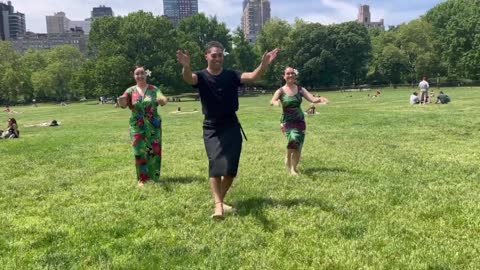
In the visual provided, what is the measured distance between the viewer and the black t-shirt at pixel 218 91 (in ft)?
23.0

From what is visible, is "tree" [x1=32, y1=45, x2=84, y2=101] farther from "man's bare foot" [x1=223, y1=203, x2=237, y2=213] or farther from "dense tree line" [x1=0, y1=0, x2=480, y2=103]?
"man's bare foot" [x1=223, y1=203, x2=237, y2=213]

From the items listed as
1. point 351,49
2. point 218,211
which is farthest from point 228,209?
point 351,49

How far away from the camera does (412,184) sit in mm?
8602

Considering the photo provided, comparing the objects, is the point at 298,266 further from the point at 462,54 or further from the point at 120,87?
the point at 462,54

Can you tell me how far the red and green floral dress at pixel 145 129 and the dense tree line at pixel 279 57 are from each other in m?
65.6

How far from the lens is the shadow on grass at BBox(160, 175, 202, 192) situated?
30.6 feet

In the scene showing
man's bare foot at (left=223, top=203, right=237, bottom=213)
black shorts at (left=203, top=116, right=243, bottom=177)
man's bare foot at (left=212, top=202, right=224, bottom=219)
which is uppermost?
black shorts at (left=203, top=116, right=243, bottom=177)

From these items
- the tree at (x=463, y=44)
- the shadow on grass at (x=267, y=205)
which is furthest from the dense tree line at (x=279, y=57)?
the shadow on grass at (x=267, y=205)

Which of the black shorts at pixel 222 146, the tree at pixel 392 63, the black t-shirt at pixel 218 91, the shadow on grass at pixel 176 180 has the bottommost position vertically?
the shadow on grass at pixel 176 180

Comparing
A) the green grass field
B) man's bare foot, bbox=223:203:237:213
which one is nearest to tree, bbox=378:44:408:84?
the green grass field

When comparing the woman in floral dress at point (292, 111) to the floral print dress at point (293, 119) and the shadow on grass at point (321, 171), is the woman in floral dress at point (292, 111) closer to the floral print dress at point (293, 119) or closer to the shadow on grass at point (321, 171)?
the floral print dress at point (293, 119)

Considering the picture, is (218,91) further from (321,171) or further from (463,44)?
(463,44)

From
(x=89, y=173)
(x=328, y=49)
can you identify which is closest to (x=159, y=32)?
(x=328, y=49)

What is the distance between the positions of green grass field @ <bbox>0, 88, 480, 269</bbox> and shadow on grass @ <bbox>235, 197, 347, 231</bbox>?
29 mm
